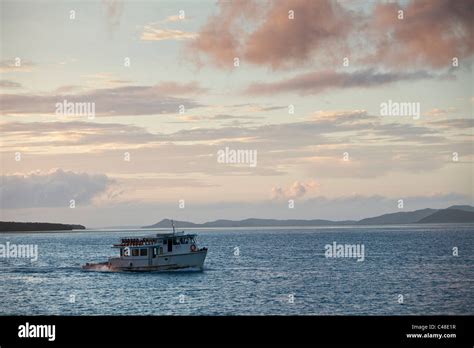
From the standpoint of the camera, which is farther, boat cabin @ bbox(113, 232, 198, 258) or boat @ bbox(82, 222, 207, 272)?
boat @ bbox(82, 222, 207, 272)

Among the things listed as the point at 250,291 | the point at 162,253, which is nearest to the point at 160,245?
the point at 162,253

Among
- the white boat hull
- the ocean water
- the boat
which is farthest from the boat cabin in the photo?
the ocean water

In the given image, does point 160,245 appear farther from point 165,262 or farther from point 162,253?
point 165,262

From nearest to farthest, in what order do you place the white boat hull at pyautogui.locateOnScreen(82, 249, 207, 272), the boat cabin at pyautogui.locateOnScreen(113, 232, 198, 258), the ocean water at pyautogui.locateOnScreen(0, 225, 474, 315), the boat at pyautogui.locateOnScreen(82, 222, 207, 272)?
Answer: the ocean water at pyautogui.locateOnScreen(0, 225, 474, 315)
the boat cabin at pyautogui.locateOnScreen(113, 232, 198, 258)
the boat at pyautogui.locateOnScreen(82, 222, 207, 272)
the white boat hull at pyautogui.locateOnScreen(82, 249, 207, 272)

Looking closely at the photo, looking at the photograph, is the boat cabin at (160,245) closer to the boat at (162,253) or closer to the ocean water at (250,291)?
the boat at (162,253)

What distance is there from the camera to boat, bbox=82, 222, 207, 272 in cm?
9588

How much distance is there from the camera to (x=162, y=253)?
97.2m

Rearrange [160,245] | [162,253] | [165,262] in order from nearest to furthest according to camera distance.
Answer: [165,262] → [160,245] → [162,253]

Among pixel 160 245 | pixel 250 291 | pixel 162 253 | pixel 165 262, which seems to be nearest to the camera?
pixel 250 291

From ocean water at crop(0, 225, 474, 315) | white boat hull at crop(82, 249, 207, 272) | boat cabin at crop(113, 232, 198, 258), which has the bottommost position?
ocean water at crop(0, 225, 474, 315)

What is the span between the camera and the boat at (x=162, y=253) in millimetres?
95875

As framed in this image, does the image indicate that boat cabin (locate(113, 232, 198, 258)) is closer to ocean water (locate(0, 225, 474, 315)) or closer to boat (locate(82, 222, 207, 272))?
boat (locate(82, 222, 207, 272))
